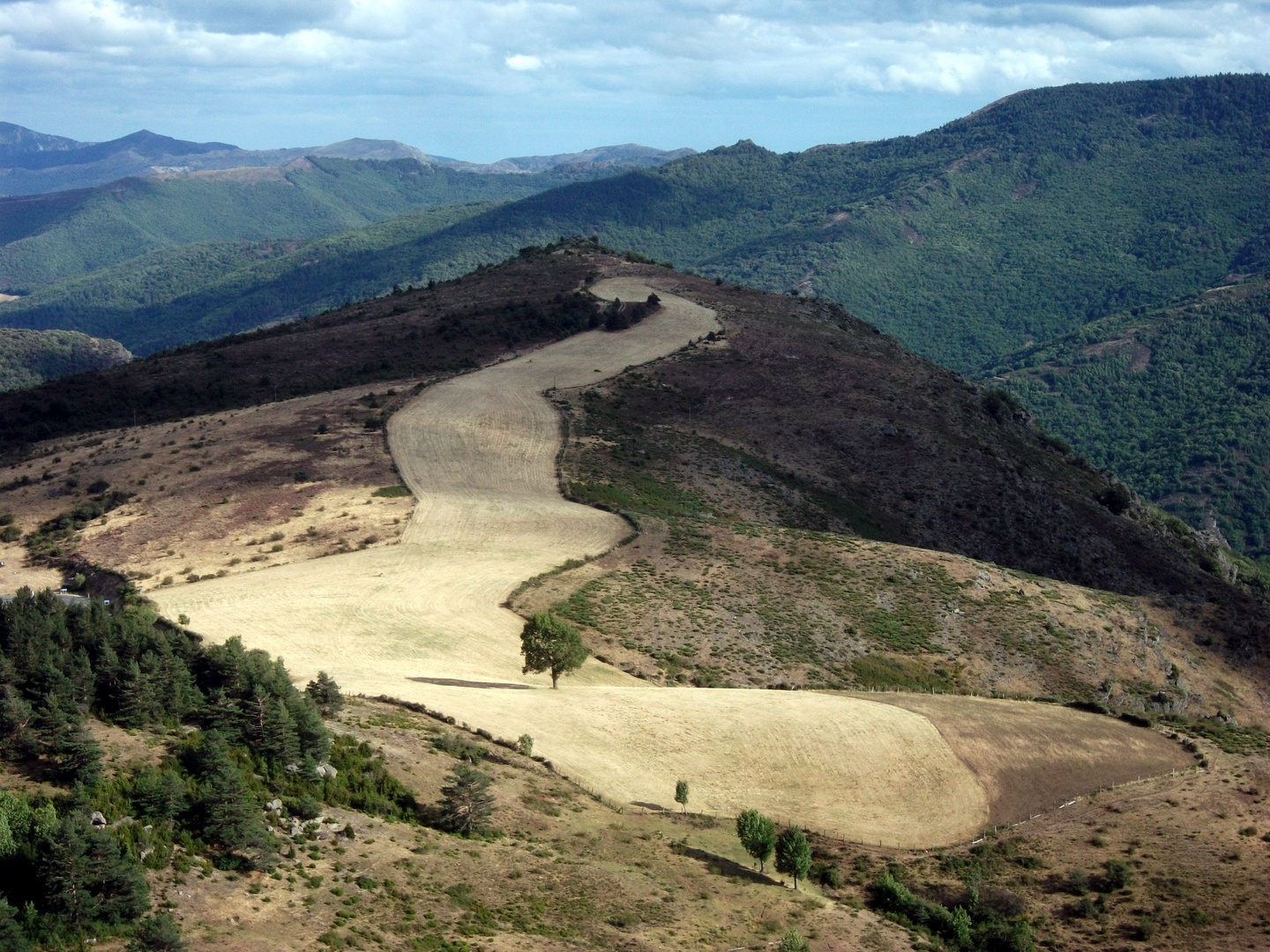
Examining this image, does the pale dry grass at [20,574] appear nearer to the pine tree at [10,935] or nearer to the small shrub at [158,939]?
the pine tree at [10,935]

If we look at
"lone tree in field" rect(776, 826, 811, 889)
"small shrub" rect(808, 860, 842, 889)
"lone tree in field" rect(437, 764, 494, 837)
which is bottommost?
"small shrub" rect(808, 860, 842, 889)

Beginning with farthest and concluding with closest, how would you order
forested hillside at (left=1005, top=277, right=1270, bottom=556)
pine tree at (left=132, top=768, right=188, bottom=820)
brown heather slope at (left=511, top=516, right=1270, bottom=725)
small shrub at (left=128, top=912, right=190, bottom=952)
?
Result: 1. forested hillside at (left=1005, top=277, right=1270, bottom=556)
2. brown heather slope at (left=511, top=516, right=1270, bottom=725)
3. pine tree at (left=132, top=768, right=188, bottom=820)
4. small shrub at (left=128, top=912, right=190, bottom=952)

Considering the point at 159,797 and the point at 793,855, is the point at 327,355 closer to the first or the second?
the point at 159,797

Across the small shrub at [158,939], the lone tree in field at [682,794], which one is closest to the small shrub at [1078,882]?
the lone tree in field at [682,794]

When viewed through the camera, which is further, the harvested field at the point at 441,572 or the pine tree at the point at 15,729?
the harvested field at the point at 441,572

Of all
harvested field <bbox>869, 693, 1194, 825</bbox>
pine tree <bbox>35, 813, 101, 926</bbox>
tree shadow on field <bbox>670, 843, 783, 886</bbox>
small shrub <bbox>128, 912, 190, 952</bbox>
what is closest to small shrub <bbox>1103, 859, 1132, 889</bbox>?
harvested field <bbox>869, 693, 1194, 825</bbox>

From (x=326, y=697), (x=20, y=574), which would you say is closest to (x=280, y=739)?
(x=326, y=697)

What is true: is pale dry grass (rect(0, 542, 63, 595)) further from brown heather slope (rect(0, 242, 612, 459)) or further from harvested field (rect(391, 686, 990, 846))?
harvested field (rect(391, 686, 990, 846))
